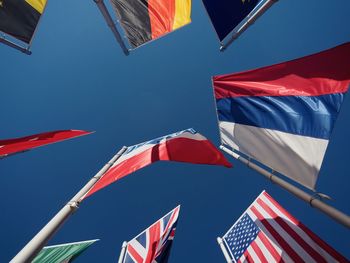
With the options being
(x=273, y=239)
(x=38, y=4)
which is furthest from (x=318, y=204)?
(x=38, y=4)

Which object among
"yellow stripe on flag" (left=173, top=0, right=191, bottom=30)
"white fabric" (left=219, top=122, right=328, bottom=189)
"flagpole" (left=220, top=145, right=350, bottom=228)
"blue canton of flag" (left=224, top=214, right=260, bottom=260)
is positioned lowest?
"blue canton of flag" (left=224, top=214, right=260, bottom=260)

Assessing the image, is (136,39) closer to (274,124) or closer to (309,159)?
(274,124)

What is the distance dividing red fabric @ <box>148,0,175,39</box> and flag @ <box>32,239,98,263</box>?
5824mm

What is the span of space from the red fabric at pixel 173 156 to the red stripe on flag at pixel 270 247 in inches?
127

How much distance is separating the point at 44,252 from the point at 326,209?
6.74 meters

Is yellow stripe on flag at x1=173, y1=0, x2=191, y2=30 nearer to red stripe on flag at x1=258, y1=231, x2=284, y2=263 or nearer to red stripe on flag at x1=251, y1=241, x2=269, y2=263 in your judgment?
red stripe on flag at x1=258, y1=231, x2=284, y2=263

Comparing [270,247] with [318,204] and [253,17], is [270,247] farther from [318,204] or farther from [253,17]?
[253,17]

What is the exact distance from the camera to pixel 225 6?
5.18m

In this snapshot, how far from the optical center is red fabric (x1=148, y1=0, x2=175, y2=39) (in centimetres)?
645

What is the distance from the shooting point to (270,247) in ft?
19.2

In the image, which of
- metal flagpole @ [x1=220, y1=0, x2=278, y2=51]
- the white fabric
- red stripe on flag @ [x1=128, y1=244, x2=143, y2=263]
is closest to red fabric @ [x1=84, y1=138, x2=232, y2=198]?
the white fabric

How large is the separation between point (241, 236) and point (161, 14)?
6.22 m

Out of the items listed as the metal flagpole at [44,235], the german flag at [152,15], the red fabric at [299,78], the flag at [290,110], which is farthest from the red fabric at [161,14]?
the metal flagpole at [44,235]

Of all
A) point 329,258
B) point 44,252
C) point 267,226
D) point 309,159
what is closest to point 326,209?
point 309,159
